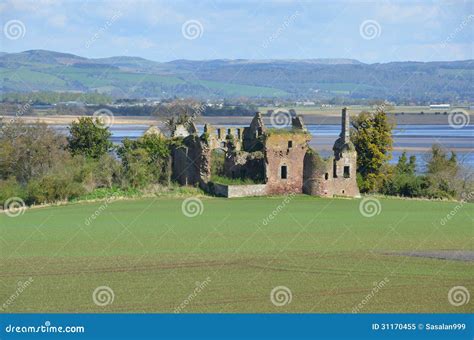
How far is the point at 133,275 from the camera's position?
31.3 meters

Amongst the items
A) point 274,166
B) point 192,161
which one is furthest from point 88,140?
point 274,166

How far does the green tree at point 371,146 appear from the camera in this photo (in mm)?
65188

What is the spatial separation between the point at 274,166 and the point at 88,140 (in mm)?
13534

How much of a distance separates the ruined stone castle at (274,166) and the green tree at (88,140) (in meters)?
6.15

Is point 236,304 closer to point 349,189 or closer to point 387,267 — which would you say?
point 387,267

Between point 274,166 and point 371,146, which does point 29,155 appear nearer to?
point 274,166

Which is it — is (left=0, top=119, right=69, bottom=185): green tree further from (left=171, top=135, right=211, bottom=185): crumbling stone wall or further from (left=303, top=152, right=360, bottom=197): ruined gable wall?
(left=303, top=152, right=360, bottom=197): ruined gable wall

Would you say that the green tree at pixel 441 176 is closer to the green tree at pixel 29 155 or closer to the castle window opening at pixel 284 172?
the castle window opening at pixel 284 172

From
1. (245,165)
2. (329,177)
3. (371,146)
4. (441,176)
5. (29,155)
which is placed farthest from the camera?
(371,146)

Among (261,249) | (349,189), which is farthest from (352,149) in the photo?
(261,249)

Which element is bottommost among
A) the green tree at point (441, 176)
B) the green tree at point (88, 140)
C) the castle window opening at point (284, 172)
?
the green tree at point (441, 176)

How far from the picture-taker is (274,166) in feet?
193

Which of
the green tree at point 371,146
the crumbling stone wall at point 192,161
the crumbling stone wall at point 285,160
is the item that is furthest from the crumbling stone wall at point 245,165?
the green tree at point 371,146

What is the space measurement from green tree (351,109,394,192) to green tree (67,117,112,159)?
17394 mm
